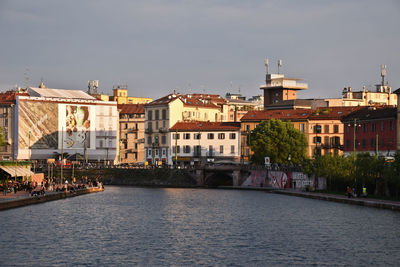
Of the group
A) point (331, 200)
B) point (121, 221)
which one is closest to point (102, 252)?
point (121, 221)

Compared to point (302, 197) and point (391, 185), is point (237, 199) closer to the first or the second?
point (302, 197)

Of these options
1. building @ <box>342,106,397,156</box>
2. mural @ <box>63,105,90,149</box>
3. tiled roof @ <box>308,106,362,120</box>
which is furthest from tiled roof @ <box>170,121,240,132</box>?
building @ <box>342,106,397,156</box>

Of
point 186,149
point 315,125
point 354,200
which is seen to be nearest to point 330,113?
point 315,125

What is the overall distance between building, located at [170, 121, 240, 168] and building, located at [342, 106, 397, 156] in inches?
1478

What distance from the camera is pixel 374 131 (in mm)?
112625

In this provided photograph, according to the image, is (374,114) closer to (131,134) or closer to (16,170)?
(16,170)

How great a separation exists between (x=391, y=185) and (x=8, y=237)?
4488 cm

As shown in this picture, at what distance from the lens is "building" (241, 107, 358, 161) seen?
14588cm

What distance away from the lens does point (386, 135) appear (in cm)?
10869

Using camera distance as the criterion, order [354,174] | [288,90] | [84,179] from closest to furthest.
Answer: [354,174]
[84,179]
[288,90]

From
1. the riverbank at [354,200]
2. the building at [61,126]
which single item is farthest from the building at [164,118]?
the riverbank at [354,200]

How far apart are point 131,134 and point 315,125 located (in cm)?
5466

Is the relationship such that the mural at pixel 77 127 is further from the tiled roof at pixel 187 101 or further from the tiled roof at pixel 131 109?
the tiled roof at pixel 187 101

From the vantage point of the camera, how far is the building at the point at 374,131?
107 metres
